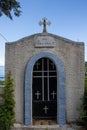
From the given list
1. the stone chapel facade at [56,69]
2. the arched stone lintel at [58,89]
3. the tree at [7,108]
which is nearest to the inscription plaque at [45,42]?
the stone chapel facade at [56,69]

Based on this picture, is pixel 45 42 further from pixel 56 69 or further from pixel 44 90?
pixel 44 90

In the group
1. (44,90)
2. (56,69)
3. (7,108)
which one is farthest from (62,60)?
(7,108)

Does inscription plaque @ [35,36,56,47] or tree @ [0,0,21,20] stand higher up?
tree @ [0,0,21,20]

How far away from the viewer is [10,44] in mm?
9414

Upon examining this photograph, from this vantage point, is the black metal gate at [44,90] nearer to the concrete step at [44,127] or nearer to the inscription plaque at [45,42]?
the inscription plaque at [45,42]

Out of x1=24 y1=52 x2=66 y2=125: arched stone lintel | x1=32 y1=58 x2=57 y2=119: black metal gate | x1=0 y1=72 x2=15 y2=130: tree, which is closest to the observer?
x1=0 y1=72 x2=15 y2=130: tree

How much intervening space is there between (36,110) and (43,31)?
3.44m

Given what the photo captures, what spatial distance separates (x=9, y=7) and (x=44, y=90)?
5.04 metres

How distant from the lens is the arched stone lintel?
920 centimetres

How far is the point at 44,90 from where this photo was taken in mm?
9812

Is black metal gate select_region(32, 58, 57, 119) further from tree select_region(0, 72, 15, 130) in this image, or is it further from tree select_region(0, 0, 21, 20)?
tree select_region(0, 0, 21, 20)

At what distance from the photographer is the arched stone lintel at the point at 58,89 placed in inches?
362

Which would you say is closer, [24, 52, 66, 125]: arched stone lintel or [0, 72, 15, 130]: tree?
[0, 72, 15, 130]: tree

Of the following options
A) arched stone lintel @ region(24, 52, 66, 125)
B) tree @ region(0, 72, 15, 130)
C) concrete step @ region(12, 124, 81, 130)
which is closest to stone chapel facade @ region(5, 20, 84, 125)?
arched stone lintel @ region(24, 52, 66, 125)
